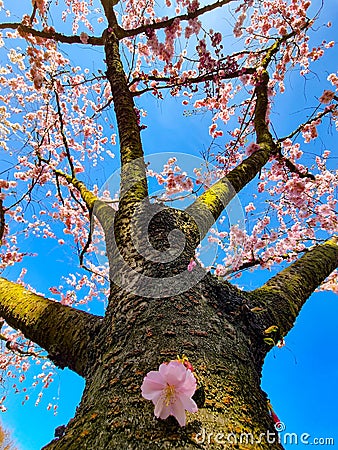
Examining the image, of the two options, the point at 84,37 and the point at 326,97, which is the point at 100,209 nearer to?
the point at 84,37

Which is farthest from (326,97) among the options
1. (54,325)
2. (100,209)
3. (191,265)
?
(54,325)

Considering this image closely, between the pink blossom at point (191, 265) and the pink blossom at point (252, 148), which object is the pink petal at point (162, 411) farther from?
the pink blossom at point (252, 148)

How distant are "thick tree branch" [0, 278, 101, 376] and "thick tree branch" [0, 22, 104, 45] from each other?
9.35 ft

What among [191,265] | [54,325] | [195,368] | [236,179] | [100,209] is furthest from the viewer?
[236,179]

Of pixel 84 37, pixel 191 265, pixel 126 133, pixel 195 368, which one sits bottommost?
pixel 195 368

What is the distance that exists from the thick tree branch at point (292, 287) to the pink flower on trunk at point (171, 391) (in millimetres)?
950

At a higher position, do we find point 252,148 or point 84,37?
point 84,37

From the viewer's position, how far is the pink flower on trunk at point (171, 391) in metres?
0.92

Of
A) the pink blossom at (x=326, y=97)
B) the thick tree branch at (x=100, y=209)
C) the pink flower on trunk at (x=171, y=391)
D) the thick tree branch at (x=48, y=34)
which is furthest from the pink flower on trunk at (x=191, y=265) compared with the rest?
the pink blossom at (x=326, y=97)

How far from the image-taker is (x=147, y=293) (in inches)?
59.9

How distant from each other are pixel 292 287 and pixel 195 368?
51.9 inches

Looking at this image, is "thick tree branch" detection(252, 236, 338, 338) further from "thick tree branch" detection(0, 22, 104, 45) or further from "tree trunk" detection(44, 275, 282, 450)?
"thick tree branch" detection(0, 22, 104, 45)

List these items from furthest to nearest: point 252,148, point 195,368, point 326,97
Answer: point 326,97, point 252,148, point 195,368

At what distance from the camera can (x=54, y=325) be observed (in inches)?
72.9
